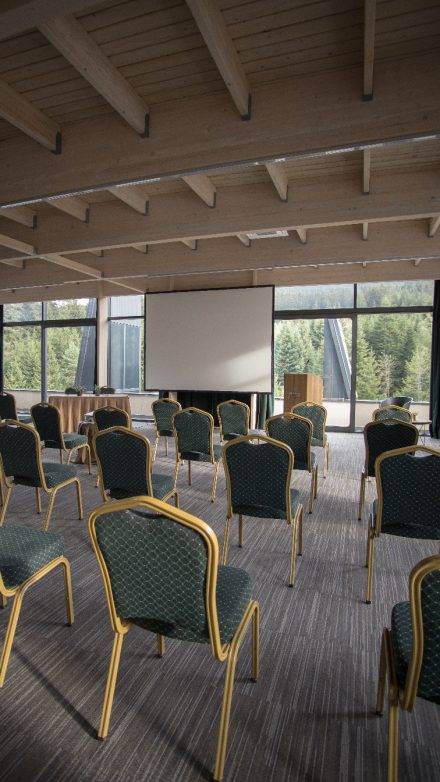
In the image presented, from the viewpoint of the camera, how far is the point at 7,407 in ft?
22.3

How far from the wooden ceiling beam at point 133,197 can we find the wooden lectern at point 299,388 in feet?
14.0

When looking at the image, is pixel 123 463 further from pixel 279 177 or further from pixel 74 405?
pixel 74 405

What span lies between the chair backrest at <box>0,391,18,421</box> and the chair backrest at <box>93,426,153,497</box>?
164 inches

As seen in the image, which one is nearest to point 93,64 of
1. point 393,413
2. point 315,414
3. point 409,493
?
point 409,493

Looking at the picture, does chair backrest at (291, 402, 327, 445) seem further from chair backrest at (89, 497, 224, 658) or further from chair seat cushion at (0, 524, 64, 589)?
chair backrest at (89, 497, 224, 658)

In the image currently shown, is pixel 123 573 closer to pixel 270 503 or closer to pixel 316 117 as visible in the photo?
pixel 270 503

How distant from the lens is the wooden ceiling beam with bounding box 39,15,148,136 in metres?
2.75

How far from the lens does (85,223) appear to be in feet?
20.9

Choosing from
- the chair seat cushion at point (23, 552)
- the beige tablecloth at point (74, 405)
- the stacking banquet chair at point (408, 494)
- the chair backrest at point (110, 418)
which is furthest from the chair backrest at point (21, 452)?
the beige tablecloth at point (74, 405)

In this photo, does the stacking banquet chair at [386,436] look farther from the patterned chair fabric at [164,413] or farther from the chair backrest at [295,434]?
the patterned chair fabric at [164,413]

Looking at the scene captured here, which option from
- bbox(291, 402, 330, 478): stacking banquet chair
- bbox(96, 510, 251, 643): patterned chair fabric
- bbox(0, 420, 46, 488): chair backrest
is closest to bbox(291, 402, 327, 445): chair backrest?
bbox(291, 402, 330, 478): stacking banquet chair

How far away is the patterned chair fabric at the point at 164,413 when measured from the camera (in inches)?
231

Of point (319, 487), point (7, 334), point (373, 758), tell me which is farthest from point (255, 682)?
point (7, 334)

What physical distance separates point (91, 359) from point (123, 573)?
1069 centimetres
